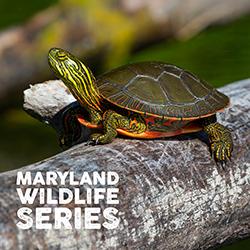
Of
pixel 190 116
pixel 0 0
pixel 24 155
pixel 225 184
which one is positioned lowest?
pixel 225 184

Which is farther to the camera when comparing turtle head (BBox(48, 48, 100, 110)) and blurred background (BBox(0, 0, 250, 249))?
blurred background (BBox(0, 0, 250, 249))

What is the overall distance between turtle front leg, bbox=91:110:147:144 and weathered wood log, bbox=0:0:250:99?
7.95 feet

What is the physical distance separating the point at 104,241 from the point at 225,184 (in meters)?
0.42

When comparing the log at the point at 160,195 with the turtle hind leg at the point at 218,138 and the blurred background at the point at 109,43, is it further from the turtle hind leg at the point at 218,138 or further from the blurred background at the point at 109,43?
the blurred background at the point at 109,43

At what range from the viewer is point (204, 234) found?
1.88 meters

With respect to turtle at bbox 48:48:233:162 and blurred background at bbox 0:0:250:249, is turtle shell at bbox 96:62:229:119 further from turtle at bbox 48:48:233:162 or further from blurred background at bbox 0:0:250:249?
blurred background at bbox 0:0:250:249

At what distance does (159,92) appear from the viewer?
78.9 inches

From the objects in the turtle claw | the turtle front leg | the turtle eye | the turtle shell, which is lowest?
the turtle claw

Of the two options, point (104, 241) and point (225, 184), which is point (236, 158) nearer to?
point (225, 184)

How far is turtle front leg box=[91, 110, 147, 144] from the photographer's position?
1.92 m

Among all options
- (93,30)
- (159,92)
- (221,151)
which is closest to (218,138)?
(221,151)

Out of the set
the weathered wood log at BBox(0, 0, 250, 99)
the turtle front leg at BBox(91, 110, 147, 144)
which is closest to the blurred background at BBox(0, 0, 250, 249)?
the weathered wood log at BBox(0, 0, 250, 99)

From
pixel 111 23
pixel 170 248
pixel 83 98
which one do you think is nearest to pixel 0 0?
pixel 111 23

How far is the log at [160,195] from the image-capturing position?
159 cm
